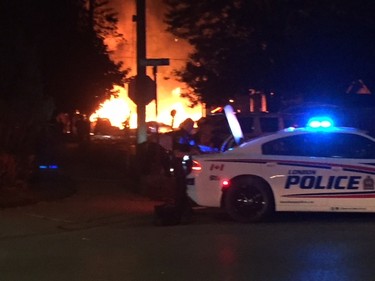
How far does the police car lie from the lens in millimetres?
10547

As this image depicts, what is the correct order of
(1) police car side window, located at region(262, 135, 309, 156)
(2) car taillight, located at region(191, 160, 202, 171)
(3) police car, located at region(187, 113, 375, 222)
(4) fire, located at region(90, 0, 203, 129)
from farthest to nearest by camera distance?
(4) fire, located at region(90, 0, 203, 129)
(2) car taillight, located at region(191, 160, 202, 171)
(1) police car side window, located at region(262, 135, 309, 156)
(3) police car, located at region(187, 113, 375, 222)

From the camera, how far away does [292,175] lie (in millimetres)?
10641

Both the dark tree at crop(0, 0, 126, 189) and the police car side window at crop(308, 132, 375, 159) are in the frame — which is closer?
Answer: the police car side window at crop(308, 132, 375, 159)

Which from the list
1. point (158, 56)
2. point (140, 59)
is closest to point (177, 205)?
point (140, 59)

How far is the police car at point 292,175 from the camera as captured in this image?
10.5m

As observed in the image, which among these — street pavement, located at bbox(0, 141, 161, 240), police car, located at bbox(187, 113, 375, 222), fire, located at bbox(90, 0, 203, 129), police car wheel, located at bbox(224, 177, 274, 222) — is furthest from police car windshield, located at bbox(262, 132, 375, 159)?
fire, located at bbox(90, 0, 203, 129)

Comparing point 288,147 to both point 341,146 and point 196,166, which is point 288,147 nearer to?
point 341,146

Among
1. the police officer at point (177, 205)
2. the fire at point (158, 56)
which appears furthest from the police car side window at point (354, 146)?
the fire at point (158, 56)

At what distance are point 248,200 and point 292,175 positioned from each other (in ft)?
2.53

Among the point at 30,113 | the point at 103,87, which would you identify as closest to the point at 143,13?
the point at 30,113

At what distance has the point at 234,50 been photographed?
25.5m

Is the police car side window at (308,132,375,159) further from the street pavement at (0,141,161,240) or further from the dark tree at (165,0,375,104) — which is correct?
the dark tree at (165,0,375,104)

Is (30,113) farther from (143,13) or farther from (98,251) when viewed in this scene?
(98,251)

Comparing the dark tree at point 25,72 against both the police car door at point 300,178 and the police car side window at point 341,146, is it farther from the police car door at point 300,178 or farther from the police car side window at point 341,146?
the police car side window at point 341,146
